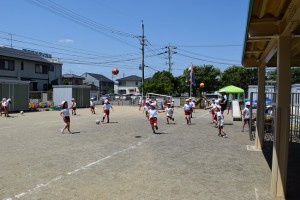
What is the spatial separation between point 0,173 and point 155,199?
4026 millimetres

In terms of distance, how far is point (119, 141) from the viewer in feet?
45.1

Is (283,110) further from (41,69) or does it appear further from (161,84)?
(161,84)

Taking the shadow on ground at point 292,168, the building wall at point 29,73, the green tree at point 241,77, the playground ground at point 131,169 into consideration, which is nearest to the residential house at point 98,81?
the building wall at point 29,73

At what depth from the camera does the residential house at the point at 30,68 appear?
46750 mm

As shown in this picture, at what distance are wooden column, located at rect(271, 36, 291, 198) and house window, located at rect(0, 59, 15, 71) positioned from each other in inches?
1764

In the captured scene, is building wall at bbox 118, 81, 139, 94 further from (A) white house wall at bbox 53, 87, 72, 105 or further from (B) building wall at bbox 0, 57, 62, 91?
(A) white house wall at bbox 53, 87, 72, 105

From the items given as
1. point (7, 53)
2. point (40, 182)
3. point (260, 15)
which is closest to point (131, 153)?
point (40, 182)

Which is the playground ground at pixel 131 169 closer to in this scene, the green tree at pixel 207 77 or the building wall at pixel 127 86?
the green tree at pixel 207 77

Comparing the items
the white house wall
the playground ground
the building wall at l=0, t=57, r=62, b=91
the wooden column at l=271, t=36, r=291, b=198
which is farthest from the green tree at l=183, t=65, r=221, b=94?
the wooden column at l=271, t=36, r=291, b=198

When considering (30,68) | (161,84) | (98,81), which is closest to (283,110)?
(30,68)

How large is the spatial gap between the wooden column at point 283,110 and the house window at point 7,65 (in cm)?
4480

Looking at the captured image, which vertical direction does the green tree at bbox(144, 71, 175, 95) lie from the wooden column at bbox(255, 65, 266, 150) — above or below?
above

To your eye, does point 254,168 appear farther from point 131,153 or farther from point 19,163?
point 19,163

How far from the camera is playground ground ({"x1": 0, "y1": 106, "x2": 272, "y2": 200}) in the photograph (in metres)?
6.88
